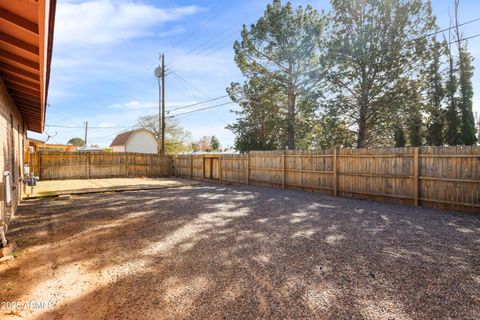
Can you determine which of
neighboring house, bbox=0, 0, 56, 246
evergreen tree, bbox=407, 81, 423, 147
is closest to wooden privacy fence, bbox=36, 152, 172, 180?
neighboring house, bbox=0, 0, 56, 246

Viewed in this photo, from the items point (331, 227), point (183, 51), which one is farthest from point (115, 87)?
point (331, 227)

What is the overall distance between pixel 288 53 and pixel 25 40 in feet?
49.2

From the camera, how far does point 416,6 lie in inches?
532

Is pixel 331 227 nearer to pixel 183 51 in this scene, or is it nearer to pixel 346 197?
pixel 346 197

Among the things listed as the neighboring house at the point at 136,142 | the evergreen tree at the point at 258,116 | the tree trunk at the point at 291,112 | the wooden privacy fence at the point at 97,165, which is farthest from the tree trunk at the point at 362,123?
the neighboring house at the point at 136,142

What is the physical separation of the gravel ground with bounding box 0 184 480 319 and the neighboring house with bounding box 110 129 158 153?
24.4 m

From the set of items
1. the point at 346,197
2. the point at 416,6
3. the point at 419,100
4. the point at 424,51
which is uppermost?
the point at 416,6

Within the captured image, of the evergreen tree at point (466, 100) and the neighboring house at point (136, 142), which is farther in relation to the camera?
the neighboring house at point (136, 142)

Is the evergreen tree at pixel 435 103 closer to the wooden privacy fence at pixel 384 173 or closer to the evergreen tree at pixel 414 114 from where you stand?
the evergreen tree at pixel 414 114

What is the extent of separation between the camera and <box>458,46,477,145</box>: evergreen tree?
44.5 feet

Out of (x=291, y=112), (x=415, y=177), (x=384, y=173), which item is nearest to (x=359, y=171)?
(x=384, y=173)

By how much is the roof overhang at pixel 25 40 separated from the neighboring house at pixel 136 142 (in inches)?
1007

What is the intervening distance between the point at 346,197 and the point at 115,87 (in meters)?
24.7

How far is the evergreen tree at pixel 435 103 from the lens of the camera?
13992 mm
